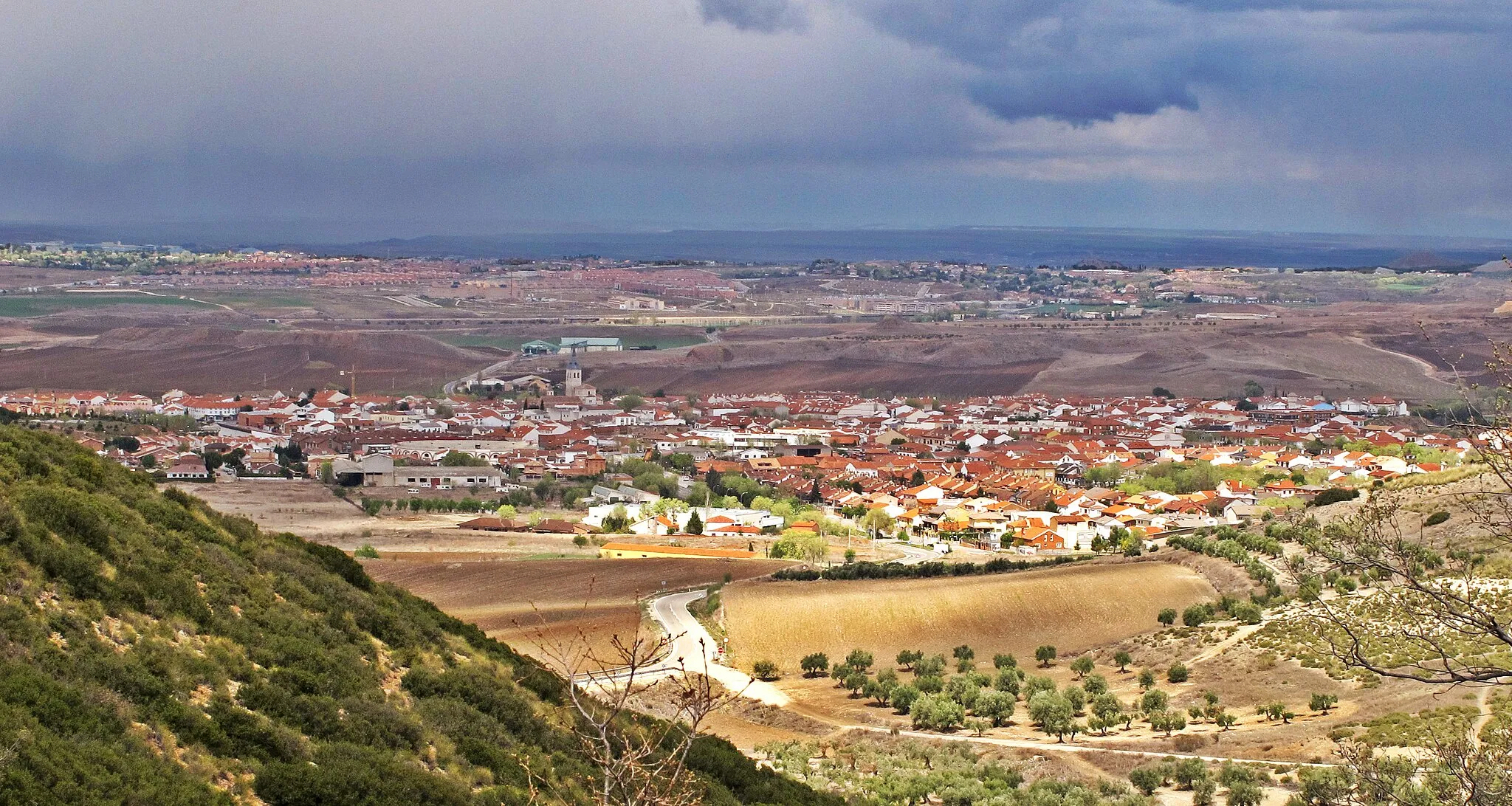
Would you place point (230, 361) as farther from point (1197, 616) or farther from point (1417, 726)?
point (1417, 726)

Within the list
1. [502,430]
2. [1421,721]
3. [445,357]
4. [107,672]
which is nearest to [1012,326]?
[445,357]

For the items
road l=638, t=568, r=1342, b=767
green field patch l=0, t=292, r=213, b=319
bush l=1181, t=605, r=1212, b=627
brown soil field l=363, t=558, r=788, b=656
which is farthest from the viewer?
green field patch l=0, t=292, r=213, b=319

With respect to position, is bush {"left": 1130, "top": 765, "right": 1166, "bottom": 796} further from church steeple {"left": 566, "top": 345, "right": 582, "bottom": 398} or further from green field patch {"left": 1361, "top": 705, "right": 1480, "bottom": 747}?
church steeple {"left": 566, "top": 345, "right": 582, "bottom": 398}

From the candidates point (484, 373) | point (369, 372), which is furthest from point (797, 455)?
point (369, 372)

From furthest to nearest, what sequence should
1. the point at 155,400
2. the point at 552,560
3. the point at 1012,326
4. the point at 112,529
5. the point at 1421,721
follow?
the point at 1012,326, the point at 155,400, the point at 552,560, the point at 1421,721, the point at 112,529

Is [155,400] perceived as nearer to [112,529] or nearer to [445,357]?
[445,357]

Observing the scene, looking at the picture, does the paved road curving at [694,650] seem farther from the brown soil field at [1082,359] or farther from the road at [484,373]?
the brown soil field at [1082,359]

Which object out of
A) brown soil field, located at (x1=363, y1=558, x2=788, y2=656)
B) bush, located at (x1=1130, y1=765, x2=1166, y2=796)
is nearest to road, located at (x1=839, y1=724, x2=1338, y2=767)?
bush, located at (x1=1130, y1=765, x2=1166, y2=796)
